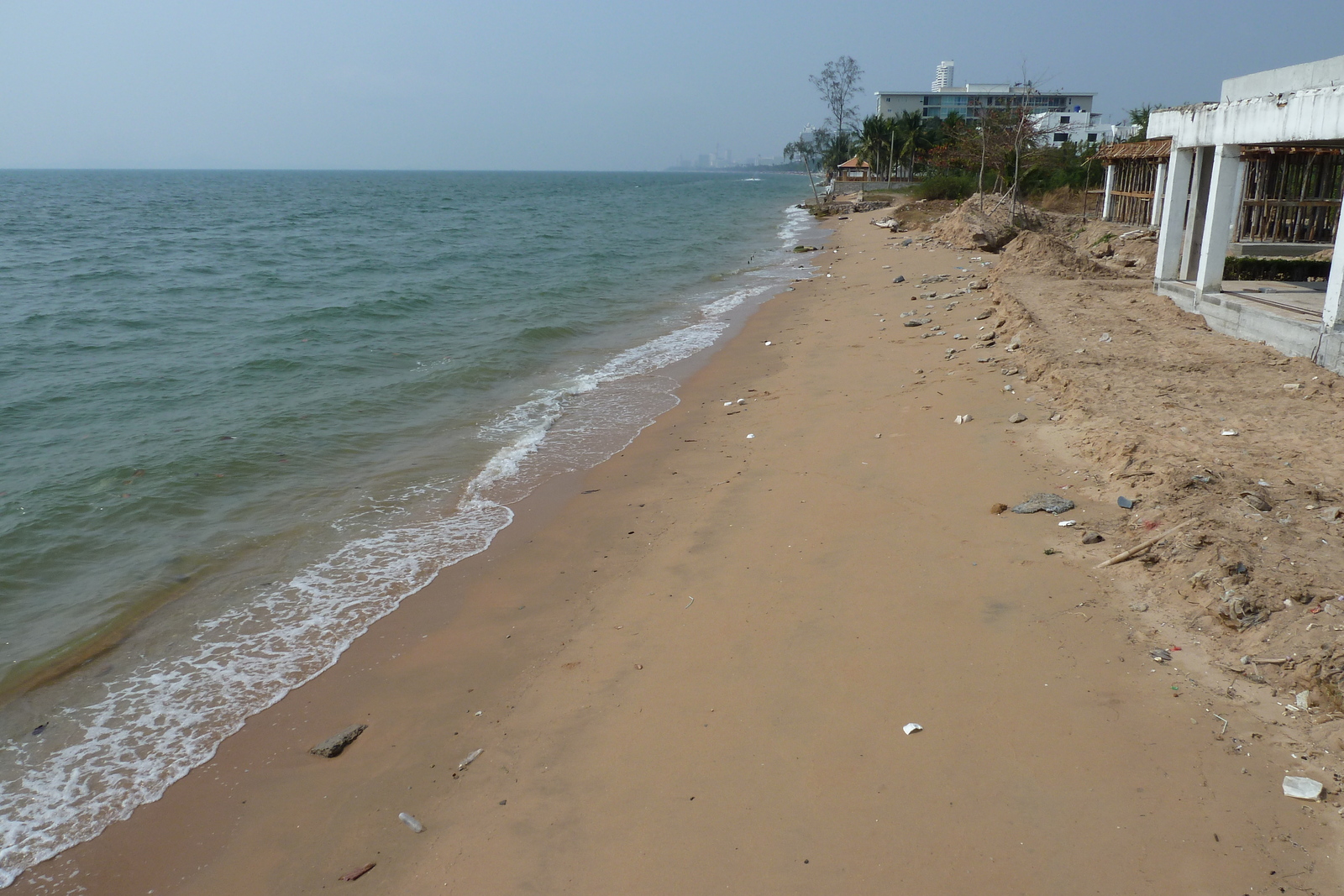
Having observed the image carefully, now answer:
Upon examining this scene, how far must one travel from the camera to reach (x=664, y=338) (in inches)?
→ 701

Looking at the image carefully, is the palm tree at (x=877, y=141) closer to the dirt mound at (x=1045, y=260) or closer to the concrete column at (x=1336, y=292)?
the dirt mound at (x=1045, y=260)

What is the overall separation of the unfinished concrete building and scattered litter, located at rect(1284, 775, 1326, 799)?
727cm

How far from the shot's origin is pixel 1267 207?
17.5 meters

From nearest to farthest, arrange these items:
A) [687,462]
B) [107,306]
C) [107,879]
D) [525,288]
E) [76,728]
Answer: [107,879] → [76,728] → [687,462] → [107,306] → [525,288]

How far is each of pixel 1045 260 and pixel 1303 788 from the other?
53.1 feet

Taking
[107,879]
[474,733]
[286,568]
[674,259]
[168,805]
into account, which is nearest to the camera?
[107,879]

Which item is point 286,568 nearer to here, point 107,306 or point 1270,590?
point 1270,590

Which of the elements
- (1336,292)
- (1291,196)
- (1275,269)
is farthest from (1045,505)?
(1291,196)

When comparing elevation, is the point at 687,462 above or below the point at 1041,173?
below

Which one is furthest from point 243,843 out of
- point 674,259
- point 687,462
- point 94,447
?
point 674,259

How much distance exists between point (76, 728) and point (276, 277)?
2332 centimetres

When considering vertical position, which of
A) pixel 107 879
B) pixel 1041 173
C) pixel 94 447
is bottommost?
pixel 107 879

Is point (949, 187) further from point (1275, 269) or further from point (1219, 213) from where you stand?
point (1219, 213)

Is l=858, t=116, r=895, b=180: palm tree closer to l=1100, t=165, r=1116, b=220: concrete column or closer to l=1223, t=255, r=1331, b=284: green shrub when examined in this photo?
l=1100, t=165, r=1116, b=220: concrete column
